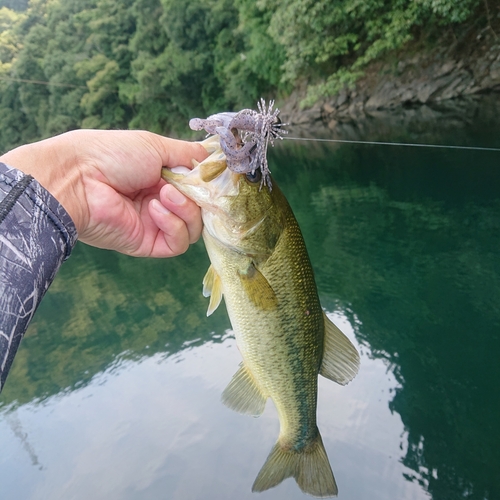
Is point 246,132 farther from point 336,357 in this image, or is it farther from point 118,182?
point 336,357

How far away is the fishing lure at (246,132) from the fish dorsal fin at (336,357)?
3.30 feet

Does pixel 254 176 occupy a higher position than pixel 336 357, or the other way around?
pixel 254 176

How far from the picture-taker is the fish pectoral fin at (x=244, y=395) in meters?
2.41

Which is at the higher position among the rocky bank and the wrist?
the wrist

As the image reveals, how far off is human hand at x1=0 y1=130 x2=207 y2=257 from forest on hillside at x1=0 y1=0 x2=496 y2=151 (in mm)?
15493

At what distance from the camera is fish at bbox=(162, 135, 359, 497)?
202 cm

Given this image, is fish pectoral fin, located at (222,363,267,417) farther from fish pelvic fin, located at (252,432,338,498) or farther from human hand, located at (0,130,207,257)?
human hand, located at (0,130,207,257)

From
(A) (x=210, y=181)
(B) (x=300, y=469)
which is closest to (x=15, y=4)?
(A) (x=210, y=181)

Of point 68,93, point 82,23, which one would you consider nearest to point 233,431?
point 68,93

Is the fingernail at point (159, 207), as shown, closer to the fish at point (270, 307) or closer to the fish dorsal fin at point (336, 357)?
the fish at point (270, 307)

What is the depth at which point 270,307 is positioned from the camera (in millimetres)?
2195

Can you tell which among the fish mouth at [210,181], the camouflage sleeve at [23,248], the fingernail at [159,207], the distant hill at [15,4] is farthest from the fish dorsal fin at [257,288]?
the distant hill at [15,4]

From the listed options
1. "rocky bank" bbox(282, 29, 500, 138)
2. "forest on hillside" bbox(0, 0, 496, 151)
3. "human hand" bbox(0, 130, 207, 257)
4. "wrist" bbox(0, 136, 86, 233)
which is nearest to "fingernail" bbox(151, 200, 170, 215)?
"human hand" bbox(0, 130, 207, 257)

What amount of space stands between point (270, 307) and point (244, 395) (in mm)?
559
